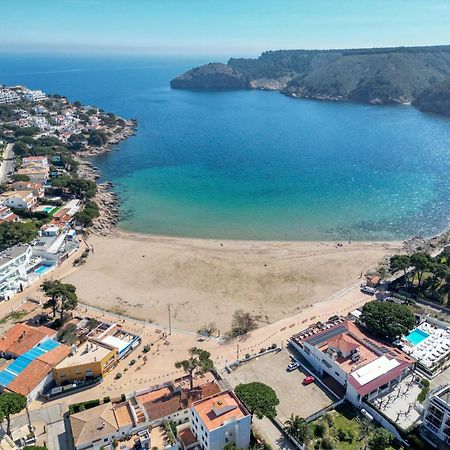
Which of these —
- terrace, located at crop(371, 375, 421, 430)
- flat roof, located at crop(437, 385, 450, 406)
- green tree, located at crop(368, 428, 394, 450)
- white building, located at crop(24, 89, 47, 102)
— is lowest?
terrace, located at crop(371, 375, 421, 430)

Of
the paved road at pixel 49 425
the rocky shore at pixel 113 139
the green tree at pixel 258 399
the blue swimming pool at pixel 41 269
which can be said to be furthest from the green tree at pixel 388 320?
the rocky shore at pixel 113 139

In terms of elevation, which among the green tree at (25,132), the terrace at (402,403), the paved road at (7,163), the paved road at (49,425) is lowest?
the paved road at (49,425)

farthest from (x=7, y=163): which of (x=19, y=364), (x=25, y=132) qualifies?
(x=19, y=364)

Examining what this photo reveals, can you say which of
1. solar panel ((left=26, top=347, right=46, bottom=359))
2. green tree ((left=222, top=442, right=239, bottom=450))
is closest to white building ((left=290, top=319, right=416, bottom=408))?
green tree ((left=222, top=442, right=239, bottom=450))

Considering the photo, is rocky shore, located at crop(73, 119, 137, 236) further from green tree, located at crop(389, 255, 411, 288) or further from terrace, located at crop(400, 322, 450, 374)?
terrace, located at crop(400, 322, 450, 374)

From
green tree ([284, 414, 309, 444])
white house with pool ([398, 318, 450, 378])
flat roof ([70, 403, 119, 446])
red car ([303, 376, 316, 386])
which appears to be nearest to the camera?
flat roof ([70, 403, 119, 446])

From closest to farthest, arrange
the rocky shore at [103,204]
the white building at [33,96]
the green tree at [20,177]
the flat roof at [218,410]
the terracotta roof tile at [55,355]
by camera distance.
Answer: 1. the flat roof at [218,410]
2. the terracotta roof tile at [55,355]
3. the rocky shore at [103,204]
4. the green tree at [20,177]
5. the white building at [33,96]

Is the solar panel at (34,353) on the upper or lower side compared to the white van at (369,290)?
lower

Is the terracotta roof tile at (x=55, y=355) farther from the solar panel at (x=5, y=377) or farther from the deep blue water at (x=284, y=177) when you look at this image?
the deep blue water at (x=284, y=177)
